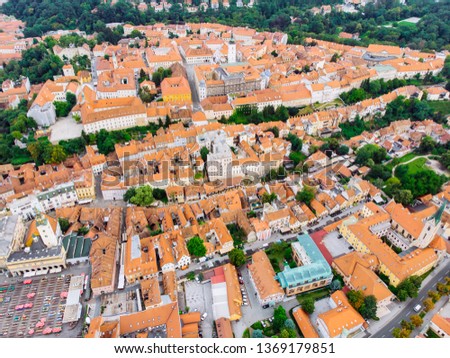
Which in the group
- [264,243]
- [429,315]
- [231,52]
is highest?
[231,52]

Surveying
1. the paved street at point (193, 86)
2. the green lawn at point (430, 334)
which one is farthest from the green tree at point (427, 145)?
the paved street at point (193, 86)

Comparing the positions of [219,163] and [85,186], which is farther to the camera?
[219,163]

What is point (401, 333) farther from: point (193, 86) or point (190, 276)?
point (193, 86)

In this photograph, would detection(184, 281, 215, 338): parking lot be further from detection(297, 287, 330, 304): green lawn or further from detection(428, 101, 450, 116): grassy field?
detection(428, 101, 450, 116): grassy field

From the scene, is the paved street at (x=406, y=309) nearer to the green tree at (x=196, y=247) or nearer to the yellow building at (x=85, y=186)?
the green tree at (x=196, y=247)

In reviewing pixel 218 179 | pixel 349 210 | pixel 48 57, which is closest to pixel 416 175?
pixel 349 210

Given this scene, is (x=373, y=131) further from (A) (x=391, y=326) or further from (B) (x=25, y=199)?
(B) (x=25, y=199)

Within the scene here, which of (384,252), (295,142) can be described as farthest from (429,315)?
(295,142)
